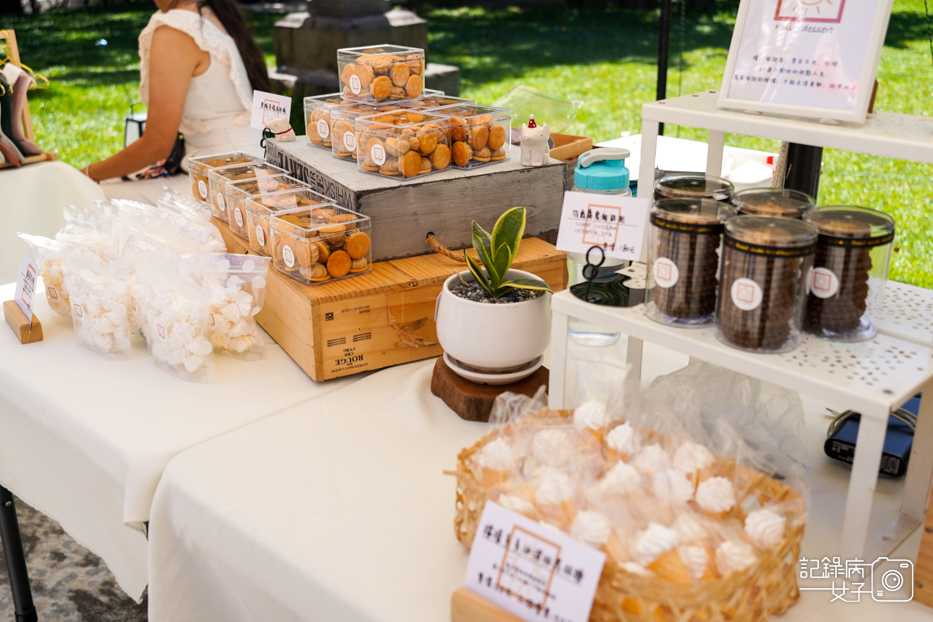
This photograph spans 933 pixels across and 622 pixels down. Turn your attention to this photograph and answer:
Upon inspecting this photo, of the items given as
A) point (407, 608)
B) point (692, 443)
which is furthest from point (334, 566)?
point (692, 443)

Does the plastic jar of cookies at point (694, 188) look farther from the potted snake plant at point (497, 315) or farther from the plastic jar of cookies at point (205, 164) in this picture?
the plastic jar of cookies at point (205, 164)

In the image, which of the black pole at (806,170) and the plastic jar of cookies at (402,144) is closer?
the plastic jar of cookies at (402,144)

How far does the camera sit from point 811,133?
93 centimetres

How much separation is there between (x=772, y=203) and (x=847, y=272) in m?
0.12

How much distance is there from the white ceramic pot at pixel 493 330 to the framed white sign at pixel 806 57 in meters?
0.38

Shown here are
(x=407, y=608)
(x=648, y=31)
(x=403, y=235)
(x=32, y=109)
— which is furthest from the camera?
(x=648, y=31)

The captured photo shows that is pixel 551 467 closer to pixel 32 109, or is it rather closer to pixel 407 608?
pixel 407 608

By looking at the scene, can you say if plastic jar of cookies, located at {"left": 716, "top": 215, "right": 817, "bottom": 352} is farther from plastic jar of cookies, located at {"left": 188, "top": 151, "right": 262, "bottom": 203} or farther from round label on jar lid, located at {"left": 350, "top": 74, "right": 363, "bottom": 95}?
plastic jar of cookies, located at {"left": 188, "top": 151, "right": 262, "bottom": 203}

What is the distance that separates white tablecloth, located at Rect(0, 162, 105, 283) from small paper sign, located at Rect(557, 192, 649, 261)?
195 cm

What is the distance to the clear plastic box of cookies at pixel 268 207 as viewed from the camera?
1.42 meters

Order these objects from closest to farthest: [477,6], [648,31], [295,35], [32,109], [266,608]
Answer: [266,608]
[295,35]
[32,109]
[648,31]
[477,6]

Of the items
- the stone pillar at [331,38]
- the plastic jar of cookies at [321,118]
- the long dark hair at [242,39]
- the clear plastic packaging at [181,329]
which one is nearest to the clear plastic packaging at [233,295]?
the clear plastic packaging at [181,329]

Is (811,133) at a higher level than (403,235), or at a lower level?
higher

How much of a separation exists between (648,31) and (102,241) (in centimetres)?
863
